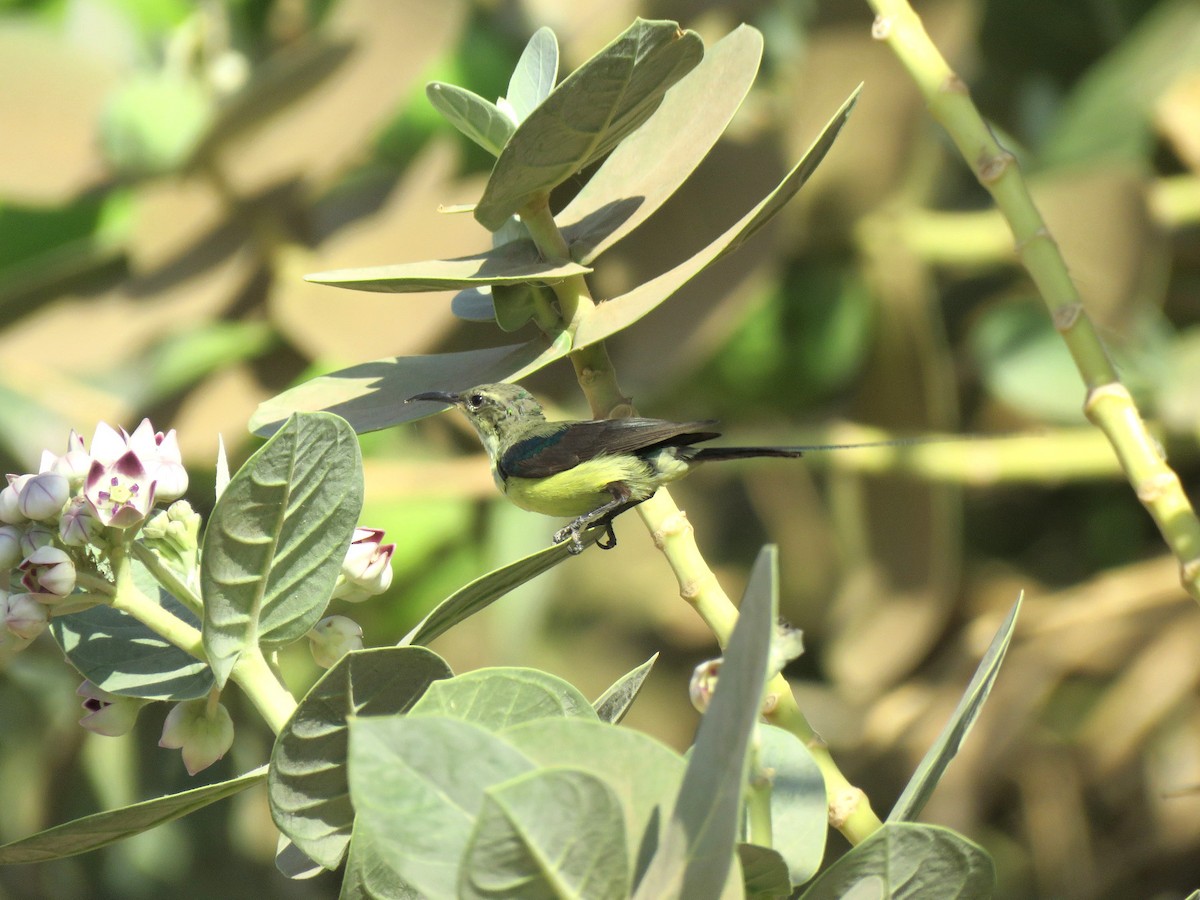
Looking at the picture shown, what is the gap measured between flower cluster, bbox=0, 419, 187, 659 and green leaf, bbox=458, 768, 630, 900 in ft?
0.62

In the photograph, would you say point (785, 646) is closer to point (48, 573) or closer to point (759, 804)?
point (759, 804)

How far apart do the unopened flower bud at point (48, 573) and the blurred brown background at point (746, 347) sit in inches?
25.2

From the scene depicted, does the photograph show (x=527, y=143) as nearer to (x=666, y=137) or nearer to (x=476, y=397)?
(x=666, y=137)

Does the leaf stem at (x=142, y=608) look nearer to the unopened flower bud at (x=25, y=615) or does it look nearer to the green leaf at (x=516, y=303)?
the unopened flower bud at (x=25, y=615)

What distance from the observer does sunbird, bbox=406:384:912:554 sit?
670 mm

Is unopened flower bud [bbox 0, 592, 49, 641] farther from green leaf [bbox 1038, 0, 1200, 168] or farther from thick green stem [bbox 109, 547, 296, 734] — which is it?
green leaf [bbox 1038, 0, 1200, 168]

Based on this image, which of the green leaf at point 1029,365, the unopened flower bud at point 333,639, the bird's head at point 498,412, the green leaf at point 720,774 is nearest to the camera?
the green leaf at point 720,774

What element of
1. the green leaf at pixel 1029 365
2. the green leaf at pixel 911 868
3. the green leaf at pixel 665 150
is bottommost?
the green leaf at pixel 1029 365

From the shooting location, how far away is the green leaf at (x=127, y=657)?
1.60 ft

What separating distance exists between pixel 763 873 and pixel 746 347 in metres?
1.03

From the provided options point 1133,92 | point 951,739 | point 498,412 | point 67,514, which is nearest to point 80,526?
point 67,514

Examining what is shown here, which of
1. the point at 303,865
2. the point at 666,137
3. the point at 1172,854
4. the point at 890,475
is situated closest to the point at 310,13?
the point at 890,475

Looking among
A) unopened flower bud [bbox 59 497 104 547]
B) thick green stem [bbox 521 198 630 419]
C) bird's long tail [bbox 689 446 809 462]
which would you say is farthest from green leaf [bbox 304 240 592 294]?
bird's long tail [bbox 689 446 809 462]

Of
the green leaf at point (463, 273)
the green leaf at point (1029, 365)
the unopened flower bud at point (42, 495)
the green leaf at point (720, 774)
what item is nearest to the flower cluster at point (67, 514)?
the unopened flower bud at point (42, 495)
